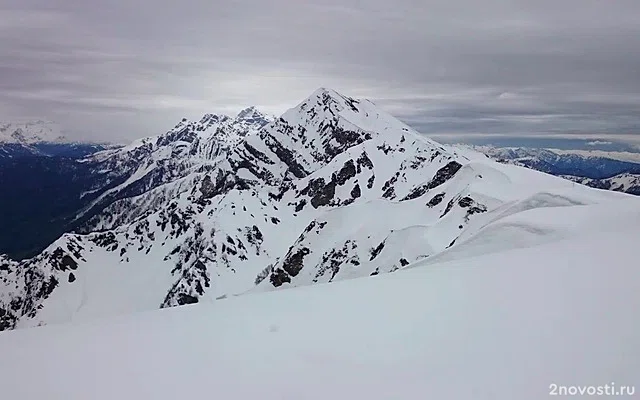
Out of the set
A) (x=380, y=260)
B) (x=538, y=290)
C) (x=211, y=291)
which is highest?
(x=538, y=290)

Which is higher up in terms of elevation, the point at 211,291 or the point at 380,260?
the point at 380,260

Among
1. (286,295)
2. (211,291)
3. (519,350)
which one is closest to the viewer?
(519,350)

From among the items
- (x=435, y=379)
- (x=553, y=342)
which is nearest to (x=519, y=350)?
(x=553, y=342)

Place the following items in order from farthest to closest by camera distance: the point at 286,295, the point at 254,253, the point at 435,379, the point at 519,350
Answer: the point at 254,253
the point at 286,295
the point at 519,350
the point at 435,379

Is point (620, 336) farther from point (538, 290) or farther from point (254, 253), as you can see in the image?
point (254, 253)

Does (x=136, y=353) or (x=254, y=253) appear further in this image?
(x=254, y=253)

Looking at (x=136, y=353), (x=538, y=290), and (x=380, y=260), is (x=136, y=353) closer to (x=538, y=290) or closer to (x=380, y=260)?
(x=538, y=290)
